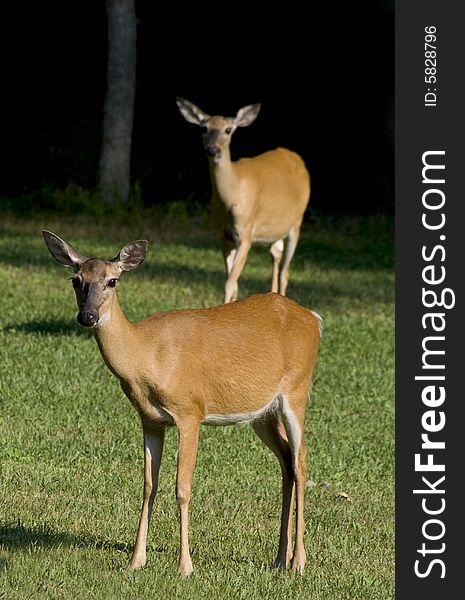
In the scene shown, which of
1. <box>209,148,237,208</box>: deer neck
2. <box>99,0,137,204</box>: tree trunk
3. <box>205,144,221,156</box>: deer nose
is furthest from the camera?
<box>99,0,137,204</box>: tree trunk

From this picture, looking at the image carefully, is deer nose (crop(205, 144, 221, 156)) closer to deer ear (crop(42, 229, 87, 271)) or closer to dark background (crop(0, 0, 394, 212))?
deer ear (crop(42, 229, 87, 271))

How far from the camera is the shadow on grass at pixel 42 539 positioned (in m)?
6.25

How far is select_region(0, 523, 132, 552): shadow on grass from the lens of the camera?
6.25 m

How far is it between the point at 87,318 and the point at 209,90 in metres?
16.5

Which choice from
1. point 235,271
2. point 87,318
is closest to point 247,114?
point 235,271

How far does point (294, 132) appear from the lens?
21594mm

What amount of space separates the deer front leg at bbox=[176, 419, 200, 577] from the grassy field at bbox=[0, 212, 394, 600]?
0.22 feet

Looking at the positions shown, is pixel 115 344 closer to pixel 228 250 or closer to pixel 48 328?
pixel 48 328

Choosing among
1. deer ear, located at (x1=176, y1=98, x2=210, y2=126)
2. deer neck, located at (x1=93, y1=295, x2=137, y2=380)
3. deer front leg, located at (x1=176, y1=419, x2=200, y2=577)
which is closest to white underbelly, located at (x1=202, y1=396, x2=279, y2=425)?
deer front leg, located at (x1=176, y1=419, x2=200, y2=577)

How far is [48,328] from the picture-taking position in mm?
11680

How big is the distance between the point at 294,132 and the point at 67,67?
348 cm

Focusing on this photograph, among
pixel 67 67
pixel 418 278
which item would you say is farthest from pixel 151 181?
pixel 418 278

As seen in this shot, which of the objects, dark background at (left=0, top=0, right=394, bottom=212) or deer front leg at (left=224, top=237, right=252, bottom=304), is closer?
deer front leg at (left=224, top=237, right=252, bottom=304)

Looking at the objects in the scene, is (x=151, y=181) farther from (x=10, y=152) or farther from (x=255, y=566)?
(x=255, y=566)
